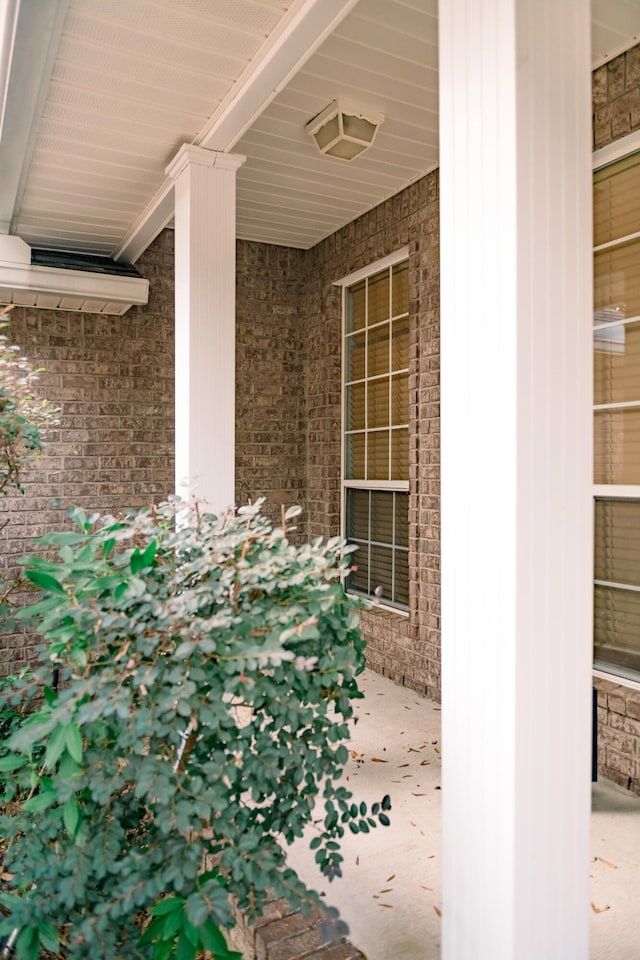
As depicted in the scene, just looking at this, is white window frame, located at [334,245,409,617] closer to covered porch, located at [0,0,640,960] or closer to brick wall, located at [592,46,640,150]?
covered porch, located at [0,0,640,960]

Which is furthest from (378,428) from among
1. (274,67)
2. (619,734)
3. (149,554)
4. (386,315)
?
(149,554)

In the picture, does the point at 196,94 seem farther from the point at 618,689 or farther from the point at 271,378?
the point at 618,689

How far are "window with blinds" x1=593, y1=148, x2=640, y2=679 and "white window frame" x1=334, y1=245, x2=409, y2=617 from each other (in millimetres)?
1693

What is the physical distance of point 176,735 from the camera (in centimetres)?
158

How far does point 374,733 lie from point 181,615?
2613 mm

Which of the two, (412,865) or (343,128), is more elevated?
(343,128)

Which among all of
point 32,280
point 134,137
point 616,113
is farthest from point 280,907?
point 32,280

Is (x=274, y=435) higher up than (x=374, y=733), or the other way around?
(x=274, y=435)

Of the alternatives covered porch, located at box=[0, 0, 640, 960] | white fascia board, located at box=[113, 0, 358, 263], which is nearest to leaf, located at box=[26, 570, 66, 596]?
covered porch, located at box=[0, 0, 640, 960]

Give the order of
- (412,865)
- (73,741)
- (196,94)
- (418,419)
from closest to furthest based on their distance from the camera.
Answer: (73,741)
(412,865)
(196,94)
(418,419)

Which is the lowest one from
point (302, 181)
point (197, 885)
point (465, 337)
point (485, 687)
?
point (197, 885)

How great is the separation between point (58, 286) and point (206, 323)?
1785 millimetres

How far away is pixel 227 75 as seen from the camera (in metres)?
2.91

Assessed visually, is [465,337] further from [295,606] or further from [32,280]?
[32,280]
